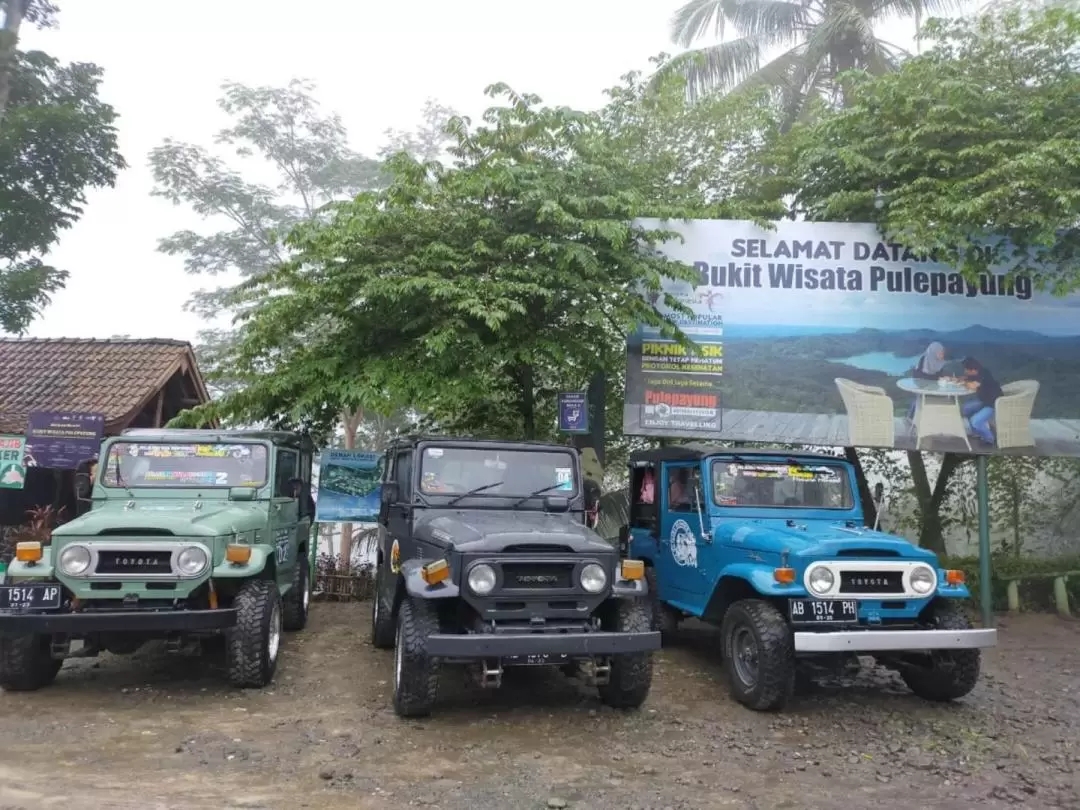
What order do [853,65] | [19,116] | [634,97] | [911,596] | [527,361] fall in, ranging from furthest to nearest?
[853,65], [19,116], [634,97], [527,361], [911,596]

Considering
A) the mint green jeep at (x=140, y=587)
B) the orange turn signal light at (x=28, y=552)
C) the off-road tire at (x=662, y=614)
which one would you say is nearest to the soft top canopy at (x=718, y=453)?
the off-road tire at (x=662, y=614)

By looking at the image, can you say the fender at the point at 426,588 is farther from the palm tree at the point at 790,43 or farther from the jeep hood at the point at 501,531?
the palm tree at the point at 790,43

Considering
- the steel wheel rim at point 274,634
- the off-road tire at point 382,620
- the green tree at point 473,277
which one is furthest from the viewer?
the green tree at point 473,277

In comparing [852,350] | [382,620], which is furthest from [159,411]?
[852,350]

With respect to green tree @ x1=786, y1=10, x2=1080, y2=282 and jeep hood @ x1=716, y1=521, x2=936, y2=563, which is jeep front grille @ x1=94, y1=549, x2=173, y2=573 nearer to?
jeep hood @ x1=716, y1=521, x2=936, y2=563

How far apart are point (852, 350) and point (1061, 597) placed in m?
4.34

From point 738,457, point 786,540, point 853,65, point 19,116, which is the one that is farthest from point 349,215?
point 853,65

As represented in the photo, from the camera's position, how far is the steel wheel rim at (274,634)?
6.01m

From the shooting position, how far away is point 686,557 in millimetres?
7262

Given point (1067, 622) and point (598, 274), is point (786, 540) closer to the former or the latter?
point (598, 274)

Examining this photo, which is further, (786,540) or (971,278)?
(971,278)

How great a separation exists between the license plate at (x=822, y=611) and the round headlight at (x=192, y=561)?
4.10 metres

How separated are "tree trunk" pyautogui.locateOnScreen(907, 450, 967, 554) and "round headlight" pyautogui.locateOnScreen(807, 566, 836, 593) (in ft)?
20.6

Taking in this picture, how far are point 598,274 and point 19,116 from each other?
10181 mm
